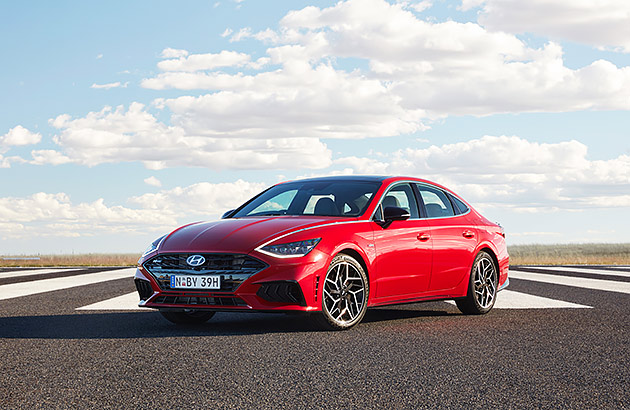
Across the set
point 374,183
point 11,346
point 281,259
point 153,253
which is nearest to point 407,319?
point 374,183

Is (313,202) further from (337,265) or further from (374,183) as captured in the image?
(337,265)

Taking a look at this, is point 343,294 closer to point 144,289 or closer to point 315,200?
point 315,200

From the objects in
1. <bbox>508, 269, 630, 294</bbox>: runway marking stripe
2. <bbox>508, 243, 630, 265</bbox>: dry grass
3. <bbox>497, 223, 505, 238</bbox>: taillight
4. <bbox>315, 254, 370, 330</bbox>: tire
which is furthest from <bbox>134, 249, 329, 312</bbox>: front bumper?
<bbox>508, 243, 630, 265</bbox>: dry grass

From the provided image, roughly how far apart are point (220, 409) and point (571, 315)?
5.37 metres

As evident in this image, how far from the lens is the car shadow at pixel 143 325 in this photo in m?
6.96

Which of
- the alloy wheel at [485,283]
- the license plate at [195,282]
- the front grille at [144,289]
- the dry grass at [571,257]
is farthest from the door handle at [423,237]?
the dry grass at [571,257]

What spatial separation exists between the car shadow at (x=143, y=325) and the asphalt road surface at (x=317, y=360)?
0.02 meters

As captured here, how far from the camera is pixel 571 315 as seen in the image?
8328mm

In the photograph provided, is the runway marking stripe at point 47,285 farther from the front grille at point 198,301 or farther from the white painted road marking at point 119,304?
the front grille at point 198,301

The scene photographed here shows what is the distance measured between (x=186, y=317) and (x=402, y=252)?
7.42ft

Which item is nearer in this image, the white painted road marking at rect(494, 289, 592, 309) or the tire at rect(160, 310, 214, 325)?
the tire at rect(160, 310, 214, 325)

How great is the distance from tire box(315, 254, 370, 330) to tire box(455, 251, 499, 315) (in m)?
1.84

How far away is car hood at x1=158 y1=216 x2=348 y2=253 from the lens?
689 centimetres

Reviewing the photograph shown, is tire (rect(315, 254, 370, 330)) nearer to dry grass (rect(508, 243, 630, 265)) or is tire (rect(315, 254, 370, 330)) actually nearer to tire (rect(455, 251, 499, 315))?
tire (rect(455, 251, 499, 315))
